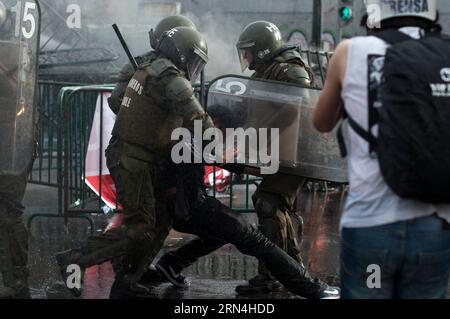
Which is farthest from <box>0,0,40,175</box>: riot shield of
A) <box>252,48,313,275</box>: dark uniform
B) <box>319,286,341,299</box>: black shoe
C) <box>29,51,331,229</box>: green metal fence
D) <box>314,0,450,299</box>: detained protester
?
<box>314,0,450,299</box>: detained protester

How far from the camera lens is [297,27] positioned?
26375 mm

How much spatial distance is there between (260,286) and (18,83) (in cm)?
200

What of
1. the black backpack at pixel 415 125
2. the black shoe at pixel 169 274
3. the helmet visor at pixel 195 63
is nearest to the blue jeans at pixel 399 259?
the black backpack at pixel 415 125

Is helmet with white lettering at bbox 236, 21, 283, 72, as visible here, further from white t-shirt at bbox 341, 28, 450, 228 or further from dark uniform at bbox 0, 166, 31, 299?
white t-shirt at bbox 341, 28, 450, 228

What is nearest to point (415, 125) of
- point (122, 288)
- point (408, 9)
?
point (408, 9)

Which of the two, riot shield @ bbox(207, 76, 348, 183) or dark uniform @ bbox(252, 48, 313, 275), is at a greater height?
riot shield @ bbox(207, 76, 348, 183)

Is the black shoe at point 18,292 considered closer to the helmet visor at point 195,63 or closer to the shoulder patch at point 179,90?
the shoulder patch at point 179,90

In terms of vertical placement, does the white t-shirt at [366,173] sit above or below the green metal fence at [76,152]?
above

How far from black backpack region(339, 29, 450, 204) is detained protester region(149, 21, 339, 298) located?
8.52 ft

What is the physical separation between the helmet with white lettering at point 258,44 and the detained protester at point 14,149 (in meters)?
1.56

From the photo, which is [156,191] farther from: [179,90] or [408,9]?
[408,9]

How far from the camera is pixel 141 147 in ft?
16.7

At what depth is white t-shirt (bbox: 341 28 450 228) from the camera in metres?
2.99

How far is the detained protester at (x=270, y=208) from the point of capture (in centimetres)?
562
